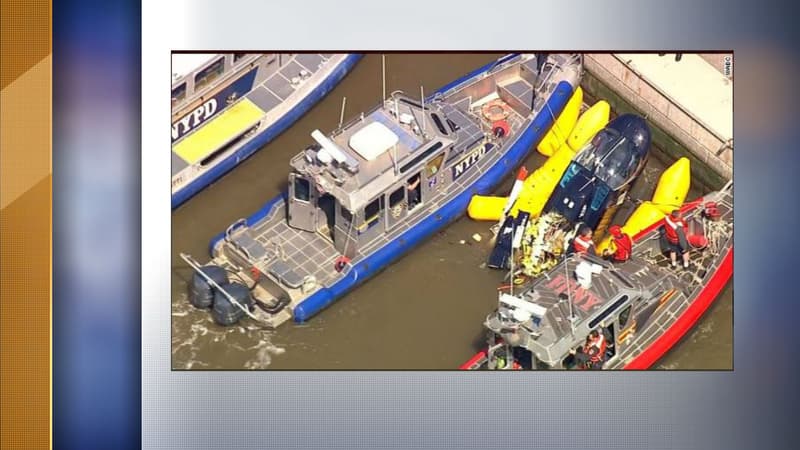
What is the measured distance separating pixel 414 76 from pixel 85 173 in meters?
1.47

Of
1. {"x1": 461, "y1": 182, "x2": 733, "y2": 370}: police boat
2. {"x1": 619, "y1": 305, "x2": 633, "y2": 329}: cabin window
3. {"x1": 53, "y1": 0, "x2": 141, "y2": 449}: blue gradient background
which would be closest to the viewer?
{"x1": 53, "y1": 0, "x2": 141, "y2": 449}: blue gradient background

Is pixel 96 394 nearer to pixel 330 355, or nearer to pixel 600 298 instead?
pixel 330 355

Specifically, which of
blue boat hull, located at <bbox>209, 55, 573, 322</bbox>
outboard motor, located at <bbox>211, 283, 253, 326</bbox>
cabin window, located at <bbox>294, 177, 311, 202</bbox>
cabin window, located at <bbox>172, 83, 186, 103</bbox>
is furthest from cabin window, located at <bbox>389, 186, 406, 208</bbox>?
cabin window, located at <bbox>172, 83, 186, 103</bbox>

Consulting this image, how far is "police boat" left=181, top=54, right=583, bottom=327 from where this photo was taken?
21.0 feet

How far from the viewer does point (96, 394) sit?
246 inches

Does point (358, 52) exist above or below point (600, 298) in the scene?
above

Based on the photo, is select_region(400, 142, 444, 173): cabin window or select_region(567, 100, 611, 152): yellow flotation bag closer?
select_region(400, 142, 444, 173): cabin window

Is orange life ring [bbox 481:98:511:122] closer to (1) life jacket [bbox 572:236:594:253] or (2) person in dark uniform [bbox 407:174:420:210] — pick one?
(2) person in dark uniform [bbox 407:174:420:210]

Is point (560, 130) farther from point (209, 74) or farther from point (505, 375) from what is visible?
point (209, 74)

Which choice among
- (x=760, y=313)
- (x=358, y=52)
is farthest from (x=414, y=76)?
(x=760, y=313)

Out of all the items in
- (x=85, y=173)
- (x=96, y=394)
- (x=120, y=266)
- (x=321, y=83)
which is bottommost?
(x=96, y=394)

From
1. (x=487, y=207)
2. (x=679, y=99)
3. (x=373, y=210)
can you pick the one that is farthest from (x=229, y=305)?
(x=679, y=99)

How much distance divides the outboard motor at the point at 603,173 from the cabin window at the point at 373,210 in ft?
2.40

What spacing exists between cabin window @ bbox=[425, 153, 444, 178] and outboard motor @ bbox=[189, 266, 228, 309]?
104cm
